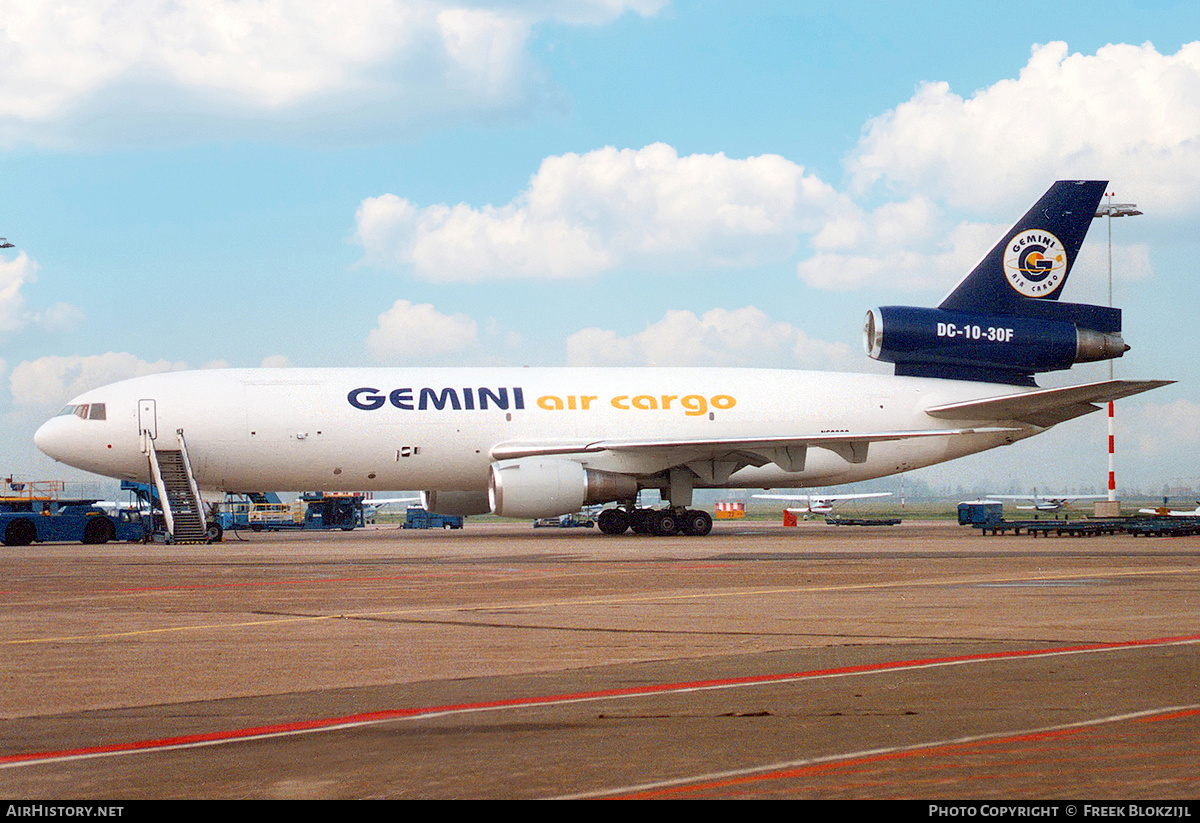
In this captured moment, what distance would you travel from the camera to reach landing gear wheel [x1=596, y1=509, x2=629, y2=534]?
39.8 meters

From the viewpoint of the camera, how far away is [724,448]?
1421 inches

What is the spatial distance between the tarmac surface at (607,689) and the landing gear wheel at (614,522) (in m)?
20.8

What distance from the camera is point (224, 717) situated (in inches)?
300

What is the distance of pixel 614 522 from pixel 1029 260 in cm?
1668

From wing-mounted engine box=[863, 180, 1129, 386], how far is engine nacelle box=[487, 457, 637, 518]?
38.5 ft

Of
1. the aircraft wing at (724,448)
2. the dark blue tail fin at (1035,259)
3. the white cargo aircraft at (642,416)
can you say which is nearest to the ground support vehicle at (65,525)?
the white cargo aircraft at (642,416)

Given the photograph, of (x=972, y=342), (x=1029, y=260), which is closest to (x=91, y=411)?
(x=972, y=342)

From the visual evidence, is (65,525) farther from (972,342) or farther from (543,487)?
(972,342)

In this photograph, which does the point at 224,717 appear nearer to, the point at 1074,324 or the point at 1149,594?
the point at 1149,594

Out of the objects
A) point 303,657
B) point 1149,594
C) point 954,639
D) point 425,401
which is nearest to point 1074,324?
point 425,401

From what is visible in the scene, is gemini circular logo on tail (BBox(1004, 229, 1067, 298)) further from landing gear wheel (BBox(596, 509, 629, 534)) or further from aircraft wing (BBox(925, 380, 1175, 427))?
landing gear wheel (BBox(596, 509, 629, 534))

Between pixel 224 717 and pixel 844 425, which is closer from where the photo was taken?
pixel 224 717

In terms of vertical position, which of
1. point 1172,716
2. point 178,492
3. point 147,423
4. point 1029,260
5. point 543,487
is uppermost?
point 1029,260

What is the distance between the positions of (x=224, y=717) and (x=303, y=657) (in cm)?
289
